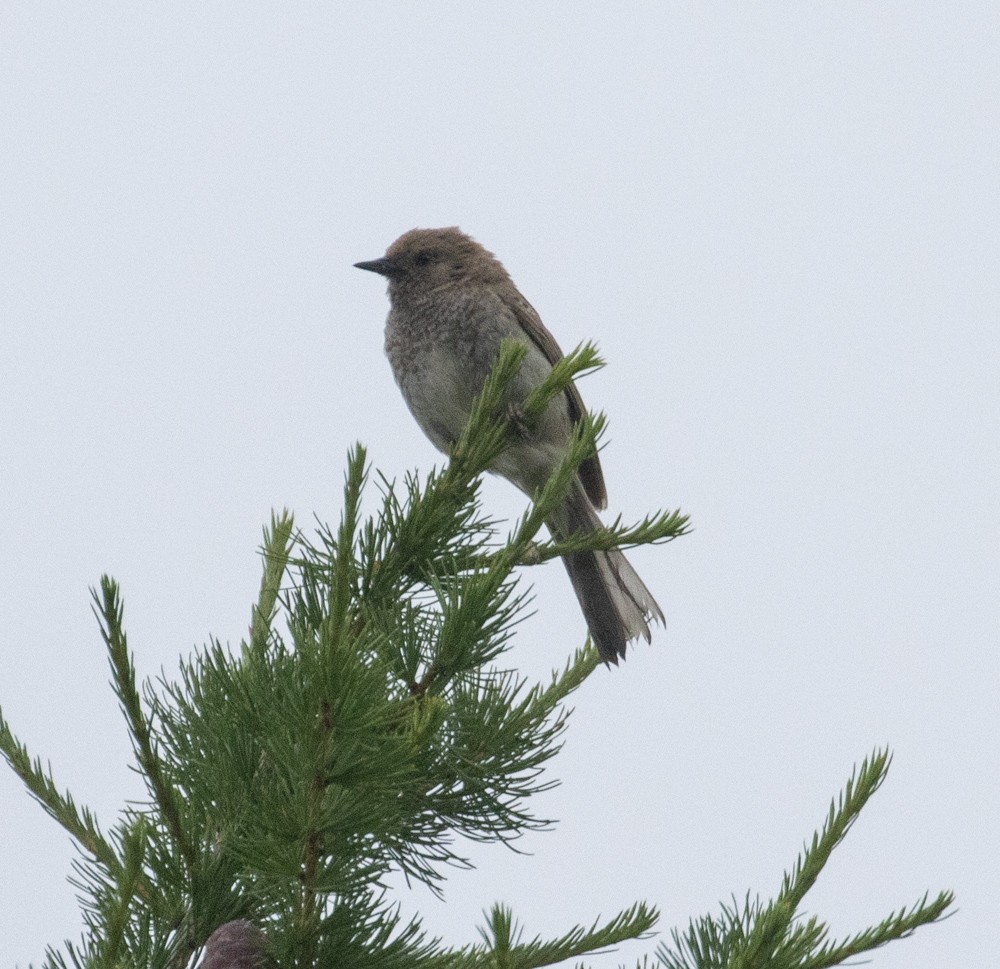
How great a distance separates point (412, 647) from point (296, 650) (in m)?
0.26

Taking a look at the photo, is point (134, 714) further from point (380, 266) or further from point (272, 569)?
point (380, 266)

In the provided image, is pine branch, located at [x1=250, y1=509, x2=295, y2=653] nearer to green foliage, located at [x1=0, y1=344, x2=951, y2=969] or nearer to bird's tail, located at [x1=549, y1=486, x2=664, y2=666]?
green foliage, located at [x1=0, y1=344, x2=951, y2=969]

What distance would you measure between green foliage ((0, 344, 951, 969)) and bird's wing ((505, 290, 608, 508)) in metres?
2.97

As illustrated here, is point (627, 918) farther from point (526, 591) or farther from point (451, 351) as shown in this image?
point (451, 351)

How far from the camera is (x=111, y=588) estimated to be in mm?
1729

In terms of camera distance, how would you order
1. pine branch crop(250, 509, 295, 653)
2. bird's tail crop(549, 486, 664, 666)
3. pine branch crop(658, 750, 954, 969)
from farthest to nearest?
bird's tail crop(549, 486, 664, 666) < pine branch crop(250, 509, 295, 653) < pine branch crop(658, 750, 954, 969)

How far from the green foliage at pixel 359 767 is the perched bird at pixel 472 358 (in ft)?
7.44

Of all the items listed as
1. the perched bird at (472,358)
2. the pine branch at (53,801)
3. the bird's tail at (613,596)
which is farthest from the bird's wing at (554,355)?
the pine branch at (53,801)

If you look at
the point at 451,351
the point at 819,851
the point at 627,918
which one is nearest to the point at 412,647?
the point at 627,918

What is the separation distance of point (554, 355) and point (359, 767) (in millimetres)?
4039

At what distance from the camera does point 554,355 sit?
18.3 ft

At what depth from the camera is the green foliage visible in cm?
168

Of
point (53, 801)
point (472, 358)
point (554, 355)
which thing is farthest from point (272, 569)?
point (554, 355)

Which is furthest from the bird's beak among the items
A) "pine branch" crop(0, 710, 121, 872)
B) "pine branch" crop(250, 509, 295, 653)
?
"pine branch" crop(0, 710, 121, 872)
